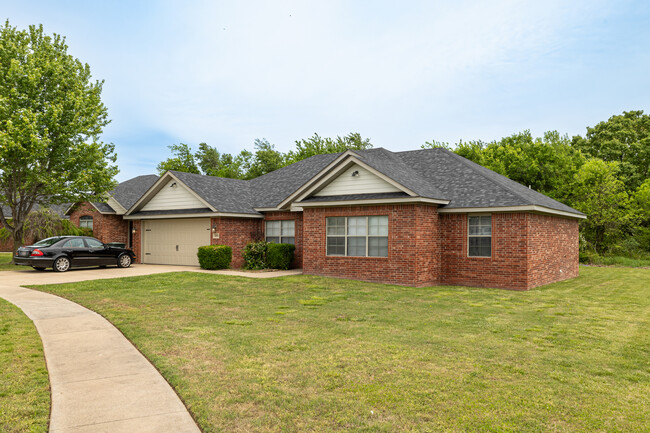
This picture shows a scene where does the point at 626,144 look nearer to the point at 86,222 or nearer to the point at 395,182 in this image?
the point at 395,182

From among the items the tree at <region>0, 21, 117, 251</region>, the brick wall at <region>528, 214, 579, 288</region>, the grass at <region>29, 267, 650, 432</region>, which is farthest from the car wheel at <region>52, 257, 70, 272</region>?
the brick wall at <region>528, 214, 579, 288</region>

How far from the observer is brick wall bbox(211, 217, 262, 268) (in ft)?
69.7

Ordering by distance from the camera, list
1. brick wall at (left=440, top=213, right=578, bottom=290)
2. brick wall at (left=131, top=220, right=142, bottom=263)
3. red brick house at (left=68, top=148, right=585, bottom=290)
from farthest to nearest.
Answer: brick wall at (left=131, top=220, right=142, bottom=263) < red brick house at (left=68, top=148, right=585, bottom=290) < brick wall at (left=440, top=213, right=578, bottom=290)

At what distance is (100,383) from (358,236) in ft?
39.7

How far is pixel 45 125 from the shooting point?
70.4ft

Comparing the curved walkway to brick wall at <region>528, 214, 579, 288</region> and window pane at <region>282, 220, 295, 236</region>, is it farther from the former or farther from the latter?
brick wall at <region>528, 214, 579, 288</region>

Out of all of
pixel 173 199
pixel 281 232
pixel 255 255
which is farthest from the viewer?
pixel 173 199

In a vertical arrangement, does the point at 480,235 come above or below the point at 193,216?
below

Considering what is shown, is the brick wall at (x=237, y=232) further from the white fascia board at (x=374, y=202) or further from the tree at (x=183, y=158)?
the tree at (x=183, y=158)

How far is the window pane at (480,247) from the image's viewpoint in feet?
51.4

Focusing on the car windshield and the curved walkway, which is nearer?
the curved walkway

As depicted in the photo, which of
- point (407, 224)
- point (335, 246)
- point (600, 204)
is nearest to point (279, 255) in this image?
point (335, 246)

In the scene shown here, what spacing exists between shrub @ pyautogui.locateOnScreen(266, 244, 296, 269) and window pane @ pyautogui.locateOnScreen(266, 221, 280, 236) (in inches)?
78.5

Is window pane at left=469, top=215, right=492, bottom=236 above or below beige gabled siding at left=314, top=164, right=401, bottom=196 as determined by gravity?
below
